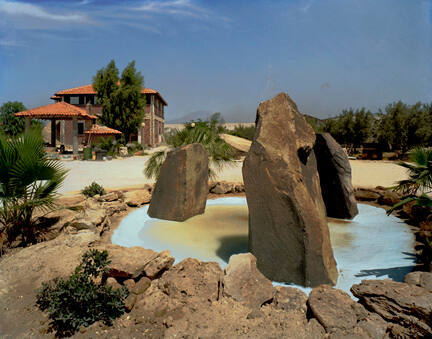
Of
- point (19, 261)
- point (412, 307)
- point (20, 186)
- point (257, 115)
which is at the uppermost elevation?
point (257, 115)

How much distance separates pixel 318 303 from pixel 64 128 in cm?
3644

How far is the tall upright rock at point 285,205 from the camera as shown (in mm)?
3631

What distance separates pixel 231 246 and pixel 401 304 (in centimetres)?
251

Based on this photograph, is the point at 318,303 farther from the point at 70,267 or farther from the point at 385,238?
the point at 385,238

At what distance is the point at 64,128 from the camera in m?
34.0

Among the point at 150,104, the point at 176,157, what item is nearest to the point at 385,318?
the point at 176,157

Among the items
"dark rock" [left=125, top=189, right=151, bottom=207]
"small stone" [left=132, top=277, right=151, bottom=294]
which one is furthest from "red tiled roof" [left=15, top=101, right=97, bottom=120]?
"small stone" [left=132, top=277, right=151, bottom=294]

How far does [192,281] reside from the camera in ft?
10.5

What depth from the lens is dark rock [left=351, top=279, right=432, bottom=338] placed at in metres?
2.50

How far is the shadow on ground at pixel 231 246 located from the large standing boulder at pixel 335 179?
8.99 ft

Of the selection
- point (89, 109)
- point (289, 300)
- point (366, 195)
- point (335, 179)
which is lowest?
point (289, 300)

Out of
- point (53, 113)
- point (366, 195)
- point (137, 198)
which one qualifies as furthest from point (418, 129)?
point (53, 113)

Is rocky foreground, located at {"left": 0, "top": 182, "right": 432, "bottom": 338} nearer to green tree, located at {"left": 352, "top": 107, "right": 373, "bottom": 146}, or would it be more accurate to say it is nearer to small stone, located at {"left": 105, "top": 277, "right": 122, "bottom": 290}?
small stone, located at {"left": 105, "top": 277, "right": 122, "bottom": 290}

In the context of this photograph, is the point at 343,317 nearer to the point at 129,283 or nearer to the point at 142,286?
the point at 142,286
